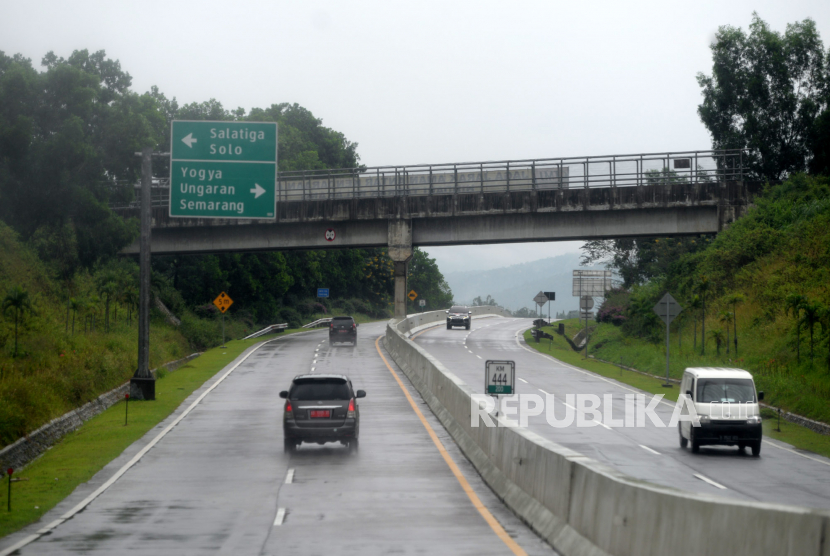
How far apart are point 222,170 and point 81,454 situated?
484 inches

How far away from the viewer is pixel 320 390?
62.5 feet

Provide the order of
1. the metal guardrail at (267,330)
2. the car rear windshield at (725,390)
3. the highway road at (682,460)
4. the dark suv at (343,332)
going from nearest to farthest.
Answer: the highway road at (682,460), the car rear windshield at (725,390), the dark suv at (343,332), the metal guardrail at (267,330)

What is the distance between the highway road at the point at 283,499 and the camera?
35.4 ft

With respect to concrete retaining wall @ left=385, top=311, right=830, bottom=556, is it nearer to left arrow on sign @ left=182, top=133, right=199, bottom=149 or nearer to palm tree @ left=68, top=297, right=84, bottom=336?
left arrow on sign @ left=182, top=133, right=199, bottom=149

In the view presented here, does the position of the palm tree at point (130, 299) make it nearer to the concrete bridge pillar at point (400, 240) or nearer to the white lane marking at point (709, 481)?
the concrete bridge pillar at point (400, 240)

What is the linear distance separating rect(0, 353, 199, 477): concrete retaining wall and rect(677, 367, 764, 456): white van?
14.7 metres

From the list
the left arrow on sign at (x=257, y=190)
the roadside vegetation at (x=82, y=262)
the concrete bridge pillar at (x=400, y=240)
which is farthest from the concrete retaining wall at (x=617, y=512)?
the concrete bridge pillar at (x=400, y=240)

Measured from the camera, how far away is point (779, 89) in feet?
179

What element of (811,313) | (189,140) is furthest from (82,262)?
(811,313)

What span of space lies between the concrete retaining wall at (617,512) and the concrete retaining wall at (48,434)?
374 inches

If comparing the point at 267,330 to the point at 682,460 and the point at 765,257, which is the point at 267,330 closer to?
the point at 765,257

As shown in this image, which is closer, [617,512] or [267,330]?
[617,512]

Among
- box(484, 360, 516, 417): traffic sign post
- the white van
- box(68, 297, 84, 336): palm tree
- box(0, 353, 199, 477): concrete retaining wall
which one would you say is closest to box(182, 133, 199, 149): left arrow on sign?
box(0, 353, 199, 477): concrete retaining wall

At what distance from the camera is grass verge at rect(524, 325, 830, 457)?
22.5m
